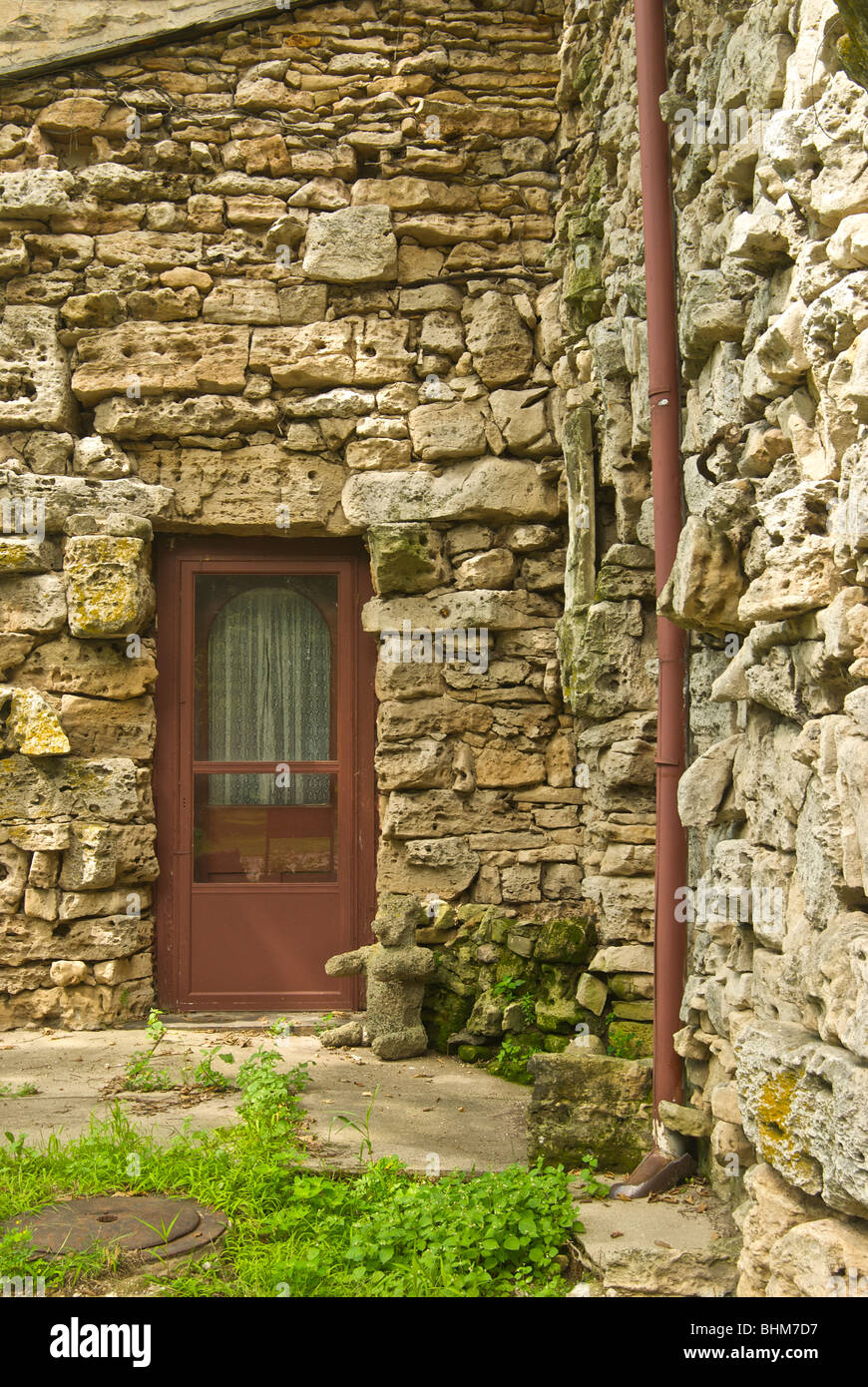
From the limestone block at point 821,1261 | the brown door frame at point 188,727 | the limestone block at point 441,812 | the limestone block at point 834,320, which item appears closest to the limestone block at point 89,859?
the brown door frame at point 188,727

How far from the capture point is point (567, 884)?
5367mm

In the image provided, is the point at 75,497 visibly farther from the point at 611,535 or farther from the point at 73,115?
the point at 611,535

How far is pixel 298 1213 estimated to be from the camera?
3.18 m

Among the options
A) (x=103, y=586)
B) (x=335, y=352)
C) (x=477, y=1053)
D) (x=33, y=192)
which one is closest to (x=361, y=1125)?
(x=477, y=1053)

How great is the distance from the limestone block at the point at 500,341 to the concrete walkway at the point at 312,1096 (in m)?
3.06

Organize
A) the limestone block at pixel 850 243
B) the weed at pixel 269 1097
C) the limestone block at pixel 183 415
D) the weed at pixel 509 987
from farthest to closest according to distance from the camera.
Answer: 1. the limestone block at pixel 183 415
2. the weed at pixel 509 987
3. the weed at pixel 269 1097
4. the limestone block at pixel 850 243

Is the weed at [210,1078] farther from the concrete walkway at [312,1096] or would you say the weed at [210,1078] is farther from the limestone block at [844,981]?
the limestone block at [844,981]

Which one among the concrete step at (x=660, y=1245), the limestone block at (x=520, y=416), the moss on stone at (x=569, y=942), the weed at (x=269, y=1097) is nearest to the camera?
the concrete step at (x=660, y=1245)

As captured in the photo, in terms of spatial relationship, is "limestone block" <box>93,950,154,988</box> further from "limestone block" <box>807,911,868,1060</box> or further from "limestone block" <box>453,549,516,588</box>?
"limestone block" <box>807,911,868,1060</box>

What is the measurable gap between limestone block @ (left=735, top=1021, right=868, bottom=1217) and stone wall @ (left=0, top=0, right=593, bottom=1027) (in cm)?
281

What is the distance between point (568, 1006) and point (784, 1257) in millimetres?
2454

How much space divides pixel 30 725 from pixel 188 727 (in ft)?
2.37

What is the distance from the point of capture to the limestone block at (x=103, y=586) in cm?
533

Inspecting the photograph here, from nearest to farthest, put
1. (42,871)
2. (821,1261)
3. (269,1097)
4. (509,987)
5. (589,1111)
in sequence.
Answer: (821,1261) → (589,1111) → (269,1097) → (509,987) → (42,871)
